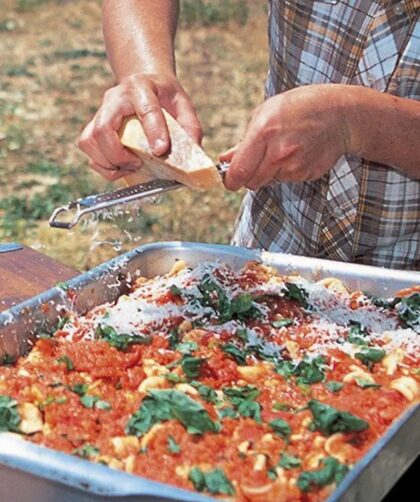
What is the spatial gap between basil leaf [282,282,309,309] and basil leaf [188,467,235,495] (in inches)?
30.7

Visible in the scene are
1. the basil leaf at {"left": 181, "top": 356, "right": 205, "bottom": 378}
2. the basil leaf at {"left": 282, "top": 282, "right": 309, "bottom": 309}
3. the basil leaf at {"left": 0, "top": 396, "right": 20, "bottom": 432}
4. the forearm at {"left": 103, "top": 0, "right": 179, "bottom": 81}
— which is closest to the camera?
the basil leaf at {"left": 0, "top": 396, "right": 20, "bottom": 432}

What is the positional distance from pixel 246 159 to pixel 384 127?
1.21ft

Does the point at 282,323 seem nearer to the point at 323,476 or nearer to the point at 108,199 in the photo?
the point at 108,199

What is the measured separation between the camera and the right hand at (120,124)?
7.45 feet

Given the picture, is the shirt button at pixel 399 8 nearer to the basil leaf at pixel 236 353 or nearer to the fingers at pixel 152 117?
the fingers at pixel 152 117

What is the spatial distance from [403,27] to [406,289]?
0.64 meters

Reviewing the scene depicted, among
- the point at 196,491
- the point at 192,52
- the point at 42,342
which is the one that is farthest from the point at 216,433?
the point at 192,52

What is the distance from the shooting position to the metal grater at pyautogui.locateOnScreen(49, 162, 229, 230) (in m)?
2.08

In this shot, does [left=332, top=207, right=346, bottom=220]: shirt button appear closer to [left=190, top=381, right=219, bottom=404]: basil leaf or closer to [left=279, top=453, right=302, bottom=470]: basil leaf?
[left=190, top=381, right=219, bottom=404]: basil leaf

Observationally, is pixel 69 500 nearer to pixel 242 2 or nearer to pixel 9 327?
pixel 9 327

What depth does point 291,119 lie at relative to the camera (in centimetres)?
226

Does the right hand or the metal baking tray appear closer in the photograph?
the metal baking tray

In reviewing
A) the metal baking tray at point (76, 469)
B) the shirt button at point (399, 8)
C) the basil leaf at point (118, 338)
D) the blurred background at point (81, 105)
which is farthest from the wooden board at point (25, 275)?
the blurred background at point (81, 105)

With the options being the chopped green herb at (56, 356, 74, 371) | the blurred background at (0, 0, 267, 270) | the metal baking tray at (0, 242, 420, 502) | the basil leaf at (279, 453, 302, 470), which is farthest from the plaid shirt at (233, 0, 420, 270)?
the blurred background at (0, 0, 267, 270)
